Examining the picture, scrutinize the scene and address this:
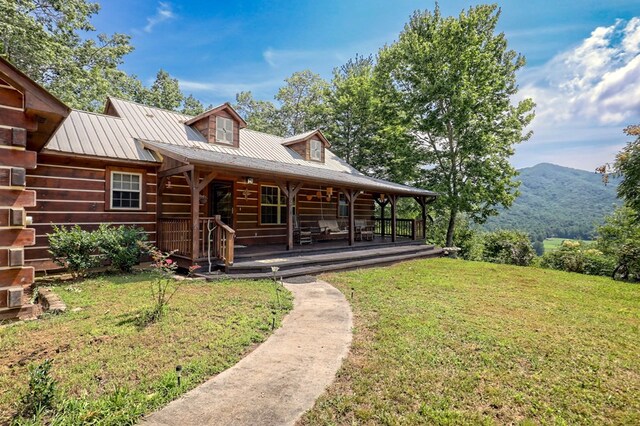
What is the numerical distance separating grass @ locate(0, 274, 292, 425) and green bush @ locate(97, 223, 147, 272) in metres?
1.55

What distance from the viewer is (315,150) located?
15727 mm

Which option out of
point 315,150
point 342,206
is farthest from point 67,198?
point 342,206

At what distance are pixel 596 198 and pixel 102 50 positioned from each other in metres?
140

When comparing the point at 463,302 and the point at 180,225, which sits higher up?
the point at 180,225

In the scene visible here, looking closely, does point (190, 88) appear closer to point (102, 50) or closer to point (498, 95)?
point (102, 50)

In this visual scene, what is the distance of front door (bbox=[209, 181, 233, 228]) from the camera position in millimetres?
10836

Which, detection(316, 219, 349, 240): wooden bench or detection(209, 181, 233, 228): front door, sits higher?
detection(209, 181, 233, 228): front door

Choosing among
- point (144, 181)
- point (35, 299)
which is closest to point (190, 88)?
point (144, 181)

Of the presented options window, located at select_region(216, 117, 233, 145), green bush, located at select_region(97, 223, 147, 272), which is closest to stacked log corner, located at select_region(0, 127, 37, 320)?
green bush, located at select_region(97, 223, 147, 272)

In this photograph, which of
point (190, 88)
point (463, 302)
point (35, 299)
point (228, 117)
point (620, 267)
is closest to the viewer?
point (35, 299)

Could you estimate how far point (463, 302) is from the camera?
19.8 feet

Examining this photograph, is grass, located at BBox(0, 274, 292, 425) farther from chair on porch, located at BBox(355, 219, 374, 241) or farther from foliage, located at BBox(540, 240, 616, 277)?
foliage, located at BBox(540, 240, 616, 277)

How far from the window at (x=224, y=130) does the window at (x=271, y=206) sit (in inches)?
97.4

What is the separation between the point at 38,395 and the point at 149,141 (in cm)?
818
